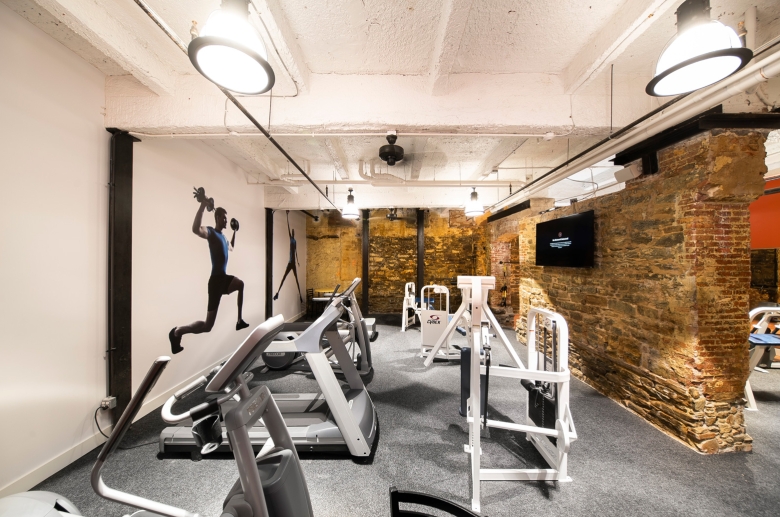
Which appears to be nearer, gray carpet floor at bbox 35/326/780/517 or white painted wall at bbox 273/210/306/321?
gray carpet floor at bbox 35/326/780/517

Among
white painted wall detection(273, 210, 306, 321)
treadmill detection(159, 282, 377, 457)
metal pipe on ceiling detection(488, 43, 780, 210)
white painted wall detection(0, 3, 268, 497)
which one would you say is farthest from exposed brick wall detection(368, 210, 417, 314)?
treadmill detection(159, 282, 377, 457)

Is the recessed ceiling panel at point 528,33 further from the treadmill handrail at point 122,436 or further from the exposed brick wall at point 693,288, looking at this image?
the treadmill handrail at point 122,436

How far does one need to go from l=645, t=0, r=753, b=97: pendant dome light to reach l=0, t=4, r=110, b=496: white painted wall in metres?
3.94

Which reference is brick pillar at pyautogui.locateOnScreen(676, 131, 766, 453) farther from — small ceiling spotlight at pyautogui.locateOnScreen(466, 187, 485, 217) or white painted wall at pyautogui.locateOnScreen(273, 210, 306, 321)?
white painted wall at pyautogui.locateOnScreen(273, 210, 306, 321)

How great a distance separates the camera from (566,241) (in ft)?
13.4

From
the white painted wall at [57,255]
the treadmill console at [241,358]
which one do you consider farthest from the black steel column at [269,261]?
the treadmill console at [241,358]

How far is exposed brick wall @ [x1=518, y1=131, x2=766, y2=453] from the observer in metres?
2.44

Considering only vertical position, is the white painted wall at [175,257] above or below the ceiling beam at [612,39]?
below

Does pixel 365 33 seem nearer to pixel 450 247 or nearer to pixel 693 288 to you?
pixel 693 288

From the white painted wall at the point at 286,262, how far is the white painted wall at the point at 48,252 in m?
4.07

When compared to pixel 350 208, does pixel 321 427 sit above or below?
below

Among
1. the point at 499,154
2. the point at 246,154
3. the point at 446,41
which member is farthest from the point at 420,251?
the point at 446,41

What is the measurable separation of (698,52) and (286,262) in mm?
7501

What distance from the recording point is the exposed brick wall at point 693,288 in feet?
8.00
